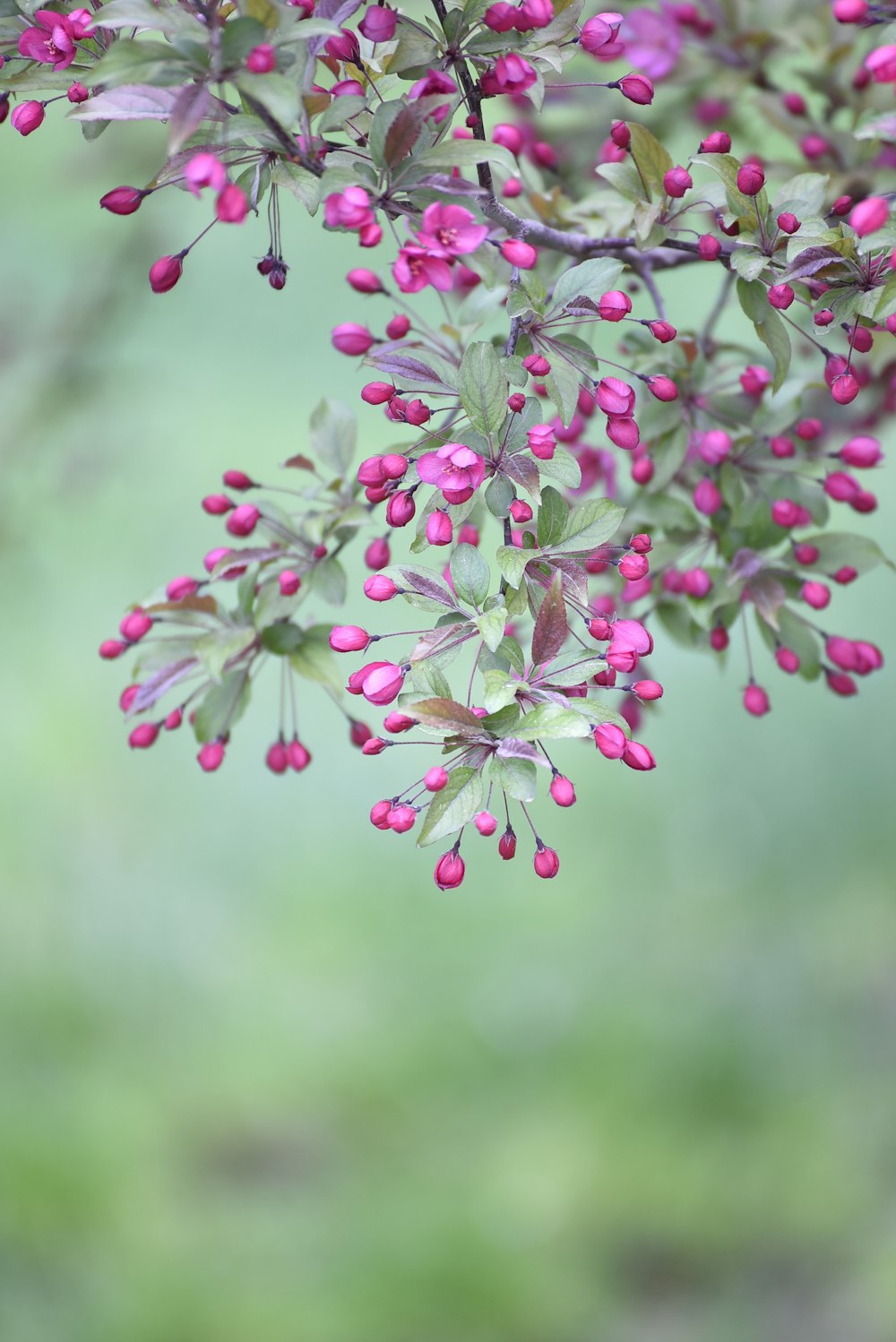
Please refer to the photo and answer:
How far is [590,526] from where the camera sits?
956mm

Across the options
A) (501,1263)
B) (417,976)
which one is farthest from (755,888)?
(501,1263)

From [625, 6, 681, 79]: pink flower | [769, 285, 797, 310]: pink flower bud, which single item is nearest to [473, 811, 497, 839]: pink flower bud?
[769, 285, 797, 310]: pink flower bud

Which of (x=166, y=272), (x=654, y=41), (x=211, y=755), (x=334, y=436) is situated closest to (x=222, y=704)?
(x=211, y=755)

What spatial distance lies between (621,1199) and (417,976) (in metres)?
0.74

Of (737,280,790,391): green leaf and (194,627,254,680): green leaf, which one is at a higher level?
(737,280,790,391): green leaf

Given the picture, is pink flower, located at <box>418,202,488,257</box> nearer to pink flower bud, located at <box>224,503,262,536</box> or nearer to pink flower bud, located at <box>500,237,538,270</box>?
pink flower bud, located at <box>500,237,538,270</box>

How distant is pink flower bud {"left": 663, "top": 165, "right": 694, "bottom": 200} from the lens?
1.04 m

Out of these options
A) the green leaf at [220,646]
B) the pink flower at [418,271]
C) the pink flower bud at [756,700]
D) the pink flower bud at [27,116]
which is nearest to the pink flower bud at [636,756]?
the pink flower at [418,271]

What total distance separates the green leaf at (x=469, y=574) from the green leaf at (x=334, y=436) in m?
0.43

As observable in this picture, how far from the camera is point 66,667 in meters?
3.87

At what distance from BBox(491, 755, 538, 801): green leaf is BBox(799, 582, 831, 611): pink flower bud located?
0.54 metres

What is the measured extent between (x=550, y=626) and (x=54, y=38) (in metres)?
0.55

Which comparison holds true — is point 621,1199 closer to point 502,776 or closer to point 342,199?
point 502,776

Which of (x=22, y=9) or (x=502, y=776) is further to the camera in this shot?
(x=22, y=9)
